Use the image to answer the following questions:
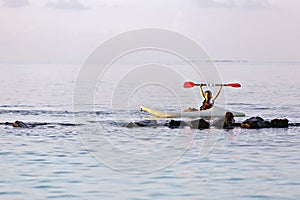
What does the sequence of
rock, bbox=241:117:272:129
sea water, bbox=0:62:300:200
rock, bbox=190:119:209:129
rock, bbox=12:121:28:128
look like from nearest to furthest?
sea water, bbox=0:62:300:200 < rock, bbox=12:121:28:128 < rock, bbox=190:119:209:129 < rock, bbox=241:117:272:129

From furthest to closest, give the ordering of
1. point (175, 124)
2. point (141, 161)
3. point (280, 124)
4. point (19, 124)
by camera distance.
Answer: point (175, 124), point (280, 124), point (19, 124), point (141, 161)

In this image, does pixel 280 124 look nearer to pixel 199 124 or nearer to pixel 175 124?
pixel 199 124

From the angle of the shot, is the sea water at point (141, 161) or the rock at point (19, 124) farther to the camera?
the rock at point (19, 124)

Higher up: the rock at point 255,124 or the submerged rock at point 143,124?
the rock at point 255,124

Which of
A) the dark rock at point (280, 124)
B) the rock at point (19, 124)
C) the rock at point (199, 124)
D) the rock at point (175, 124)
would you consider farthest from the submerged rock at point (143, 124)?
the dark rock at point (280, 124)

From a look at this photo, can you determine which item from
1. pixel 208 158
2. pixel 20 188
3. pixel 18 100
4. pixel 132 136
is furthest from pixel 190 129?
pixel 18 100

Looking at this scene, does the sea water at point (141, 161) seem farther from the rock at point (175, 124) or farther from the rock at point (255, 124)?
the rock at point (255, 124)

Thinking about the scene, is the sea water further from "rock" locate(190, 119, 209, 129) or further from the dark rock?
"rock" locate(190, 119, 209, 129)

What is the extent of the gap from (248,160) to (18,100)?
33.6 meters

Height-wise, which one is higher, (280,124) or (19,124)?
(280,124)

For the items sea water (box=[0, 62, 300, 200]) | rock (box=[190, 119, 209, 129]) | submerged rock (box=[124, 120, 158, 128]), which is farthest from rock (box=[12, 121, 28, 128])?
rock (box=[190, 119, 209, 129])

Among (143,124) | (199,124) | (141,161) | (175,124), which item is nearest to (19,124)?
(143,124)

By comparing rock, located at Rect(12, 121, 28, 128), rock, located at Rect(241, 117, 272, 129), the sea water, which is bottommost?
the sea water

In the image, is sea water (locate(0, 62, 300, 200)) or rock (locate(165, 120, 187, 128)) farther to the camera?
rock (locate(165, 120, 187, 128))
